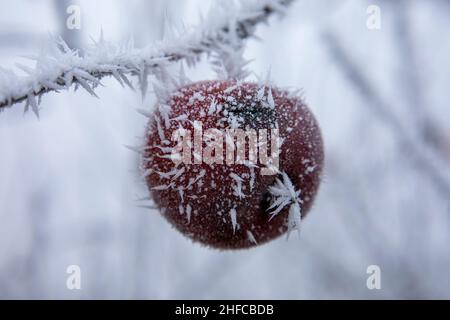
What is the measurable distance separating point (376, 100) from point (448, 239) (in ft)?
8.84

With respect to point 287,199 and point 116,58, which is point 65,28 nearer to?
point 116,58

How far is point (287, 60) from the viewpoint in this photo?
4.09 m

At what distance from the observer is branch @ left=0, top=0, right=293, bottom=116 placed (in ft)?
2.81

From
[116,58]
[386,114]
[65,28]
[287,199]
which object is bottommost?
[287,199]

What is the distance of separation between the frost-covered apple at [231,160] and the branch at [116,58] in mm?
83

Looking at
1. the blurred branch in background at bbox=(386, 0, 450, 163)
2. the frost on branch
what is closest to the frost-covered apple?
the frost on branch

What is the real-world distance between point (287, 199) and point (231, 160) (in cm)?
14

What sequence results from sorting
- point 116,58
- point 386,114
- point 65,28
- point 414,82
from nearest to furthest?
point 116,58 < point 65,28 < point 386,114 < point 414,82

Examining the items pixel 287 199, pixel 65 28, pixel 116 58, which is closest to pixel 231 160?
pixel 287 199

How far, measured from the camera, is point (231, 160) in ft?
3.04

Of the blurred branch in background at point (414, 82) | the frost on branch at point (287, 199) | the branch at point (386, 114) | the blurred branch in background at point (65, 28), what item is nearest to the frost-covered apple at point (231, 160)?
the frost on branch at point (287, 199)

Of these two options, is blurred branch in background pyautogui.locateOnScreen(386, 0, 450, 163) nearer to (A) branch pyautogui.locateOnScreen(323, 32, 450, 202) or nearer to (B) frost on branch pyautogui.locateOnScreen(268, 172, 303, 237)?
(A) branch pyautogui.locateOnScreen(323, 32, 450, 202)

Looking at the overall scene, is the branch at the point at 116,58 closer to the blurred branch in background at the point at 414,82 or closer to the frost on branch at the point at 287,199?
the frost on branch at the point at 287,199
